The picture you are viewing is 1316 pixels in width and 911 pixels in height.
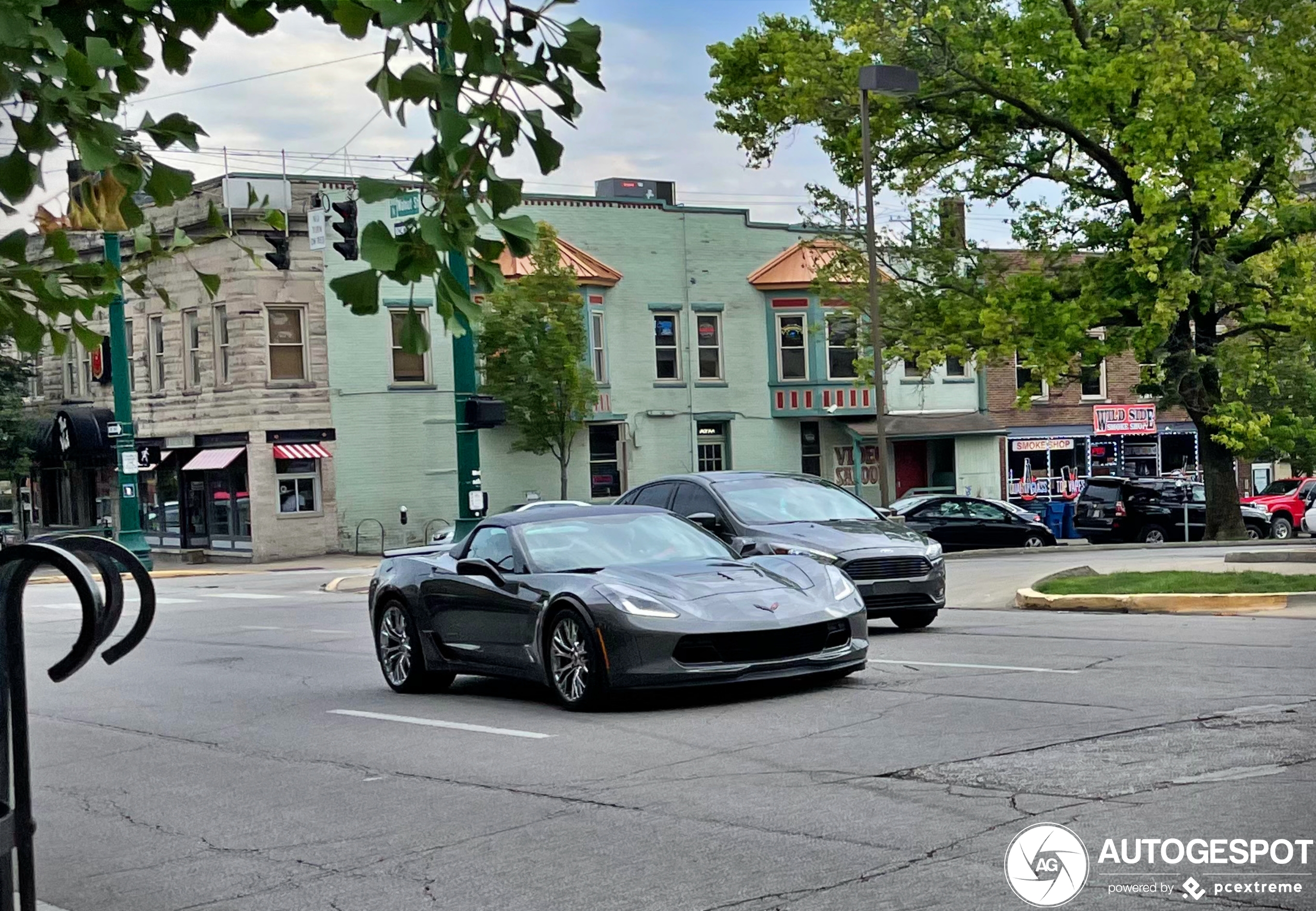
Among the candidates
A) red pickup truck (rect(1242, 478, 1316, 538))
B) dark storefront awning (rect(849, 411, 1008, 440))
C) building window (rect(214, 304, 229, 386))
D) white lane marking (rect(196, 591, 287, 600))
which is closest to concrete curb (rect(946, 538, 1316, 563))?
red pickup truck (rect(1242, 478, 1316, 538))

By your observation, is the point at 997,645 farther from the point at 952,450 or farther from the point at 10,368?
the point at 10,368

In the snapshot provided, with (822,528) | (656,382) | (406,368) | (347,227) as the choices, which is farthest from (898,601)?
(656,382)

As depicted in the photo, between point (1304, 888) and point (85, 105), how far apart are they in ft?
17.0

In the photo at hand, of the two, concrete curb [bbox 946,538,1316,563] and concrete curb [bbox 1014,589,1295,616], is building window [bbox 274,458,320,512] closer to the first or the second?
concrete curb [bbox 946,538,1316,563]

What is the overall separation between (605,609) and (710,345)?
35.0 metres

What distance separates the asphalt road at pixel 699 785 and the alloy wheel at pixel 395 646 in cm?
23

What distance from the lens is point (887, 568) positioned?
1465 cm

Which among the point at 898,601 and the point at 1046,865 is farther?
the point at 898,601

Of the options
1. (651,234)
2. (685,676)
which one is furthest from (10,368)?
(685,676)

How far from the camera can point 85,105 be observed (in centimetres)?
625

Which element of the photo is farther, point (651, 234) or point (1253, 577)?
point (651, 234)

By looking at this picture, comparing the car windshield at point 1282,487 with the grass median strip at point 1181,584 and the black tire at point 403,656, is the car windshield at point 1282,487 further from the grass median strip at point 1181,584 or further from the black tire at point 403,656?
the black tire at point 403,656

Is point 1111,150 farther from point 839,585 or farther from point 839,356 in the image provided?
point 839,585

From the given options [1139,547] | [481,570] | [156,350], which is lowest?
[1139,547]
